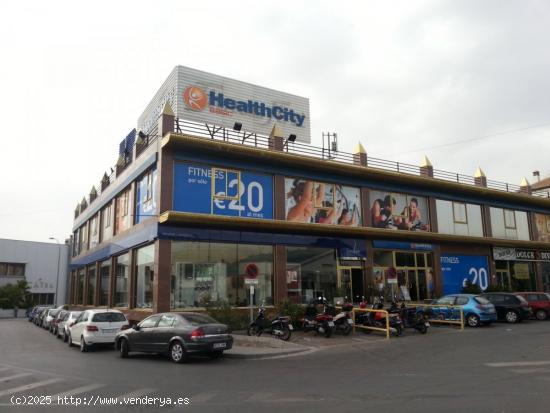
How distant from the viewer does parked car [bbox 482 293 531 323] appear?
922 inches

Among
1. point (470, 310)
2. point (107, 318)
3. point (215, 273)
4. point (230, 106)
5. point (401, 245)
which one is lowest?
point (470, 310)

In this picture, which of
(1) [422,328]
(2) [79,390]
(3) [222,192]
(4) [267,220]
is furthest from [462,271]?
(2) [79,390]

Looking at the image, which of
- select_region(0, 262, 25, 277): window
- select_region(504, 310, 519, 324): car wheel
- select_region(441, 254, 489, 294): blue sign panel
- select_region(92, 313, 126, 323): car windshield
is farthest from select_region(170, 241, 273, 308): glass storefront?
select_region(0, 262, 25, 277): window

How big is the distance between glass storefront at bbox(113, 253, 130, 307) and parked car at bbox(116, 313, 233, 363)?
39.0ft

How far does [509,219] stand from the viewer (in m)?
36.1

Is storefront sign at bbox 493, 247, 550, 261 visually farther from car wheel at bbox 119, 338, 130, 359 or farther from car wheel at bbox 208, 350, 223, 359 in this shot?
car wheel at bbox 119, 338, 130, 359

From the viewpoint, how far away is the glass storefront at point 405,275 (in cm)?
2756

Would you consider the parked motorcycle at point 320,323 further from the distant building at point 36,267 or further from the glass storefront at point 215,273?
the distant building at point 36,267

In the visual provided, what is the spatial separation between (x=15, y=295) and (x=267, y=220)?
162 feet

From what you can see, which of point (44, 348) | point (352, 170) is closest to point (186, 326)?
point (44, 348)

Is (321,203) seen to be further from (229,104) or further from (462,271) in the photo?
(462,271)

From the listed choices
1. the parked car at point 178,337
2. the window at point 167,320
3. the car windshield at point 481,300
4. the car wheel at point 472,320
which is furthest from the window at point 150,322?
the car windshield at point 481,300

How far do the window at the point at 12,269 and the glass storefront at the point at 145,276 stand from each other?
49.7m

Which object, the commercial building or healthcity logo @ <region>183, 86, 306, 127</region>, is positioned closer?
the commercial building
